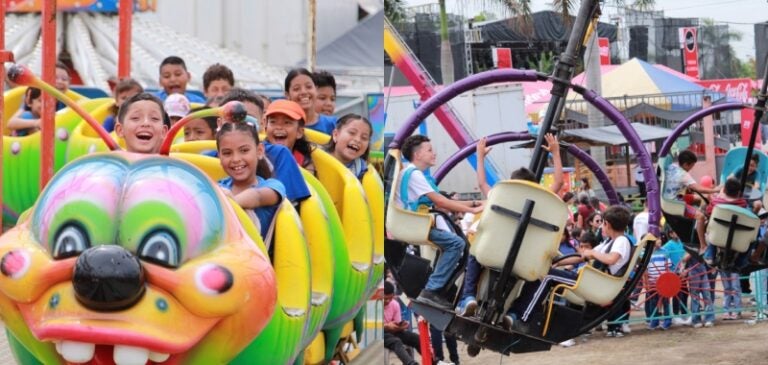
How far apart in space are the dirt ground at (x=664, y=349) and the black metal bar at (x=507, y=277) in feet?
7.30

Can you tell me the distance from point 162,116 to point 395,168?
345 cm

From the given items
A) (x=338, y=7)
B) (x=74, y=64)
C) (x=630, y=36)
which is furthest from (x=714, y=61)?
(x=74, y=64)

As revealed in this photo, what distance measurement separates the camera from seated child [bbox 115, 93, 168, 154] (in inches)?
178

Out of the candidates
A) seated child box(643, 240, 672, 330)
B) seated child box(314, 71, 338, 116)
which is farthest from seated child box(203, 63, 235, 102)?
seated child box(643, 240, 672, 330)

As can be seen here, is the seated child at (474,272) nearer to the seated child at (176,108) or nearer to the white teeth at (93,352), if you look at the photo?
Result: the seated child at (176,108)

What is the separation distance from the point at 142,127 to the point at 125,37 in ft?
10.6

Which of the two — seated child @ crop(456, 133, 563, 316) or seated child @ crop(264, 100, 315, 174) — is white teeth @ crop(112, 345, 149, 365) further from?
seated child @ crop(456, 133, 563, 316)

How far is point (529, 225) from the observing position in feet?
23.5

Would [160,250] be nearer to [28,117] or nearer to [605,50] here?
[28,117]

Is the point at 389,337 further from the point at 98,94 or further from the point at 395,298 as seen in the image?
the point at 98,94

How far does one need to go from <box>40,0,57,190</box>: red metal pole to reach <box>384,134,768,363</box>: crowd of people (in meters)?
2.89

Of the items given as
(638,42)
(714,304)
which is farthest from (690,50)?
(714,304)

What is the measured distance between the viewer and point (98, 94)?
13.4m

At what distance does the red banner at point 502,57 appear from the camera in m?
15.0
